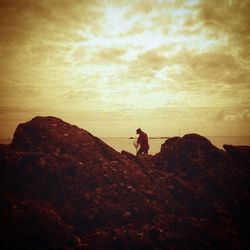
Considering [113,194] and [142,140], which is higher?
[142,140]

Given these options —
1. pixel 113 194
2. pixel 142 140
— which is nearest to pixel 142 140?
pixel 142 140

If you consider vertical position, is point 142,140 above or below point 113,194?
above

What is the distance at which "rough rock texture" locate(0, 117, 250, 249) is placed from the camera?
1015cm

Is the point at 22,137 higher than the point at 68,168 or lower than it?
higher

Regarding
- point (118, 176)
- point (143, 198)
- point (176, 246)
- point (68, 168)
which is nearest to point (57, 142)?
point (68, 168)

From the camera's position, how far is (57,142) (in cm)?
1419

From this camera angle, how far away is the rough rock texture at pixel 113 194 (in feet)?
33.3

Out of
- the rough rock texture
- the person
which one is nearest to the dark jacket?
the person

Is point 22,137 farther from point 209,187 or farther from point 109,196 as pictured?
point 209,187

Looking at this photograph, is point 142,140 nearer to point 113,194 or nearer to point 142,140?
point 142,140

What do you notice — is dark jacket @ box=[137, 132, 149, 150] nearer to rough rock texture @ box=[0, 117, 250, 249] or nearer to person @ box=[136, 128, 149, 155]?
person @ box=[136, 128, 149, 155]

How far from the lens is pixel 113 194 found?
12289mm

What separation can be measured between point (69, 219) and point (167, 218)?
4437 millimetres

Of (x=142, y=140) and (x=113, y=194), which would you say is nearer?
(x=113, y=194)
